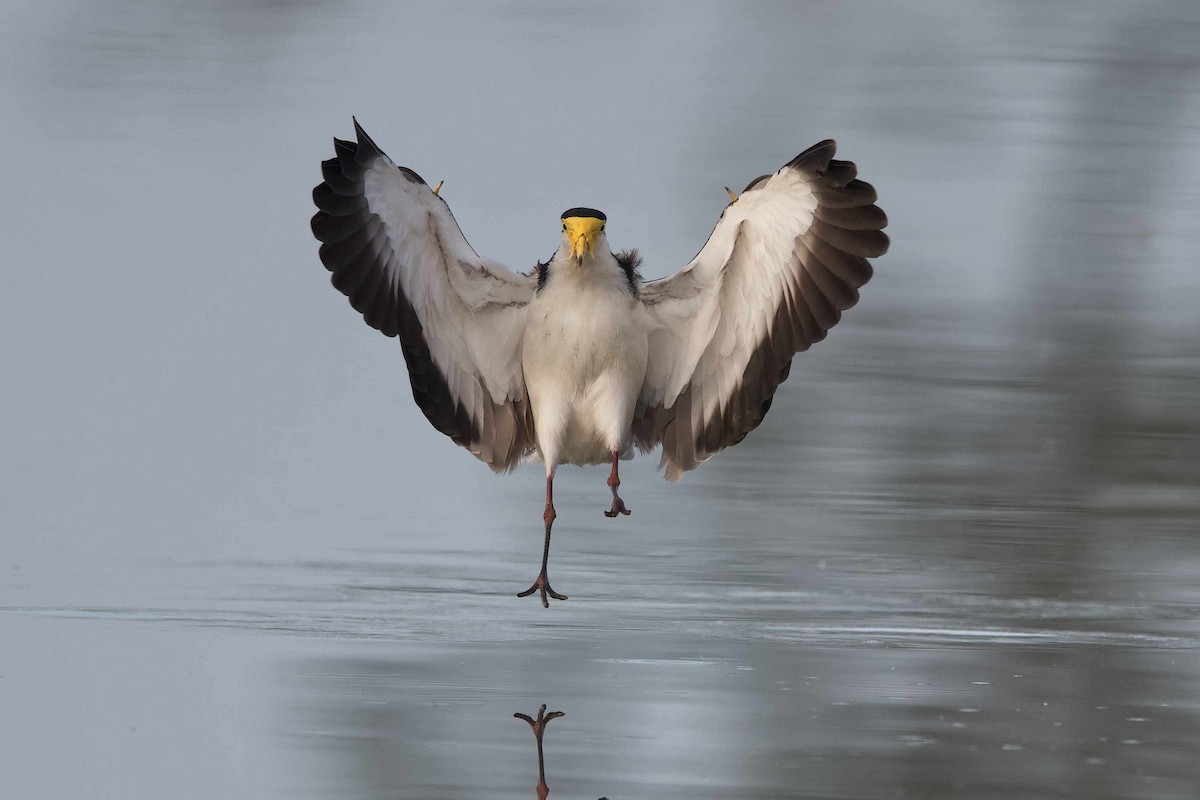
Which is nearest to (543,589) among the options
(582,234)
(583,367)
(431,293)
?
(583,367)

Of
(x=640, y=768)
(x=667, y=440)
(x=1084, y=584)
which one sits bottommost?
(x=640, y=768)

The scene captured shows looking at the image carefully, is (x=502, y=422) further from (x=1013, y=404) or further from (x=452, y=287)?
(x=1013, y=404)

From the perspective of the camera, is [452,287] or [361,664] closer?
[361,664]

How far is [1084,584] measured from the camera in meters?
8.01

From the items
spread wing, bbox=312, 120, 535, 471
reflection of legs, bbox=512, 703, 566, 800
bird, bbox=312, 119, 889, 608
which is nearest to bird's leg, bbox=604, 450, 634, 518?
bird, bbox=312, 119, 889, 608

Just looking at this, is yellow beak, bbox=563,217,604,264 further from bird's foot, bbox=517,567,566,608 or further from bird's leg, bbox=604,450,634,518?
bird's foot, bbox=517,567,566,608

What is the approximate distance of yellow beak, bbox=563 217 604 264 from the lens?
692 centimetres

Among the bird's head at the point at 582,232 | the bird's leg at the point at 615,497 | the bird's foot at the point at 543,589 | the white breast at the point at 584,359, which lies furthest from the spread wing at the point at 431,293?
the bird's foot at the point at 543,589

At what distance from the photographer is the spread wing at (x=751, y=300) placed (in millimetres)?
6770

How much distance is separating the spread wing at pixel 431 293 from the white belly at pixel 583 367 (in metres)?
0.19

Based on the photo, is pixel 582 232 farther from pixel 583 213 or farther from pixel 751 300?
pixel 751 300

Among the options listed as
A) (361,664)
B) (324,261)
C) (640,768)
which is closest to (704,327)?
(324,261)

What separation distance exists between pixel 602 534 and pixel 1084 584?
2130 millimetres

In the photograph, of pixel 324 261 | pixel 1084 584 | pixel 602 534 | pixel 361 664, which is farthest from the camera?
pixel 602 534
